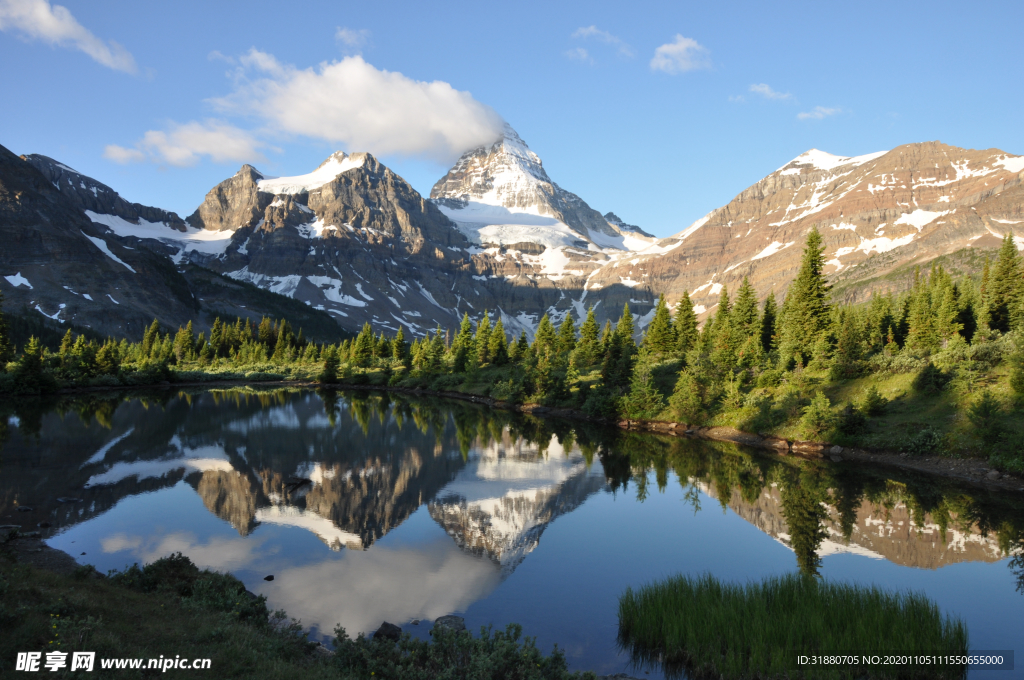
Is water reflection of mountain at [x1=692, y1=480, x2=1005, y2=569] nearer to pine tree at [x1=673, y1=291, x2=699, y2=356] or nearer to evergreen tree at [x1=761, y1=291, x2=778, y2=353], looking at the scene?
evergreen tree at [x1=761, y1=291, x2=778, y2=353]

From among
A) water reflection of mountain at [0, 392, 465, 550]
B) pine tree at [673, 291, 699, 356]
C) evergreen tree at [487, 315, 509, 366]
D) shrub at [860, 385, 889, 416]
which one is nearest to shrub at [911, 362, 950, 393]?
shrub at [860, 385, 889, 416]

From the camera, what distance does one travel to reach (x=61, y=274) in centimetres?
16850

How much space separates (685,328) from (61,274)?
18793 cm

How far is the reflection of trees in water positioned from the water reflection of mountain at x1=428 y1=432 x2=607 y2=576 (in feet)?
8.27

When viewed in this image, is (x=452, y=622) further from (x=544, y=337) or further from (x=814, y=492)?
(x=544, y=337)

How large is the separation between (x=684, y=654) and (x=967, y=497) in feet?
73.8

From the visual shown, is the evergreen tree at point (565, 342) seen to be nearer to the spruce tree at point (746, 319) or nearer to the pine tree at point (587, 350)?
the pine tree at point (587, 350)

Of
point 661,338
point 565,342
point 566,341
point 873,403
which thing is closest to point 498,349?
point 565,342

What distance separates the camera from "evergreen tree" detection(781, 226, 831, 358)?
4866cm

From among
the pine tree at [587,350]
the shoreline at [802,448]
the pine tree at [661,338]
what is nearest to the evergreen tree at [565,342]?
the pine tree at [587,350]

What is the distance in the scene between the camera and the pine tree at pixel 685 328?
67.9m

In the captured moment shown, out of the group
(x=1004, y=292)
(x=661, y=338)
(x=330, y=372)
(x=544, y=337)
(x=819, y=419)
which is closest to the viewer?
(x=819, y=419)

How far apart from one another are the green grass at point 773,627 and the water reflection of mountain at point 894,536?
19.5 feet

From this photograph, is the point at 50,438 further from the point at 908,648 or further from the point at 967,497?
the point at 967,497
